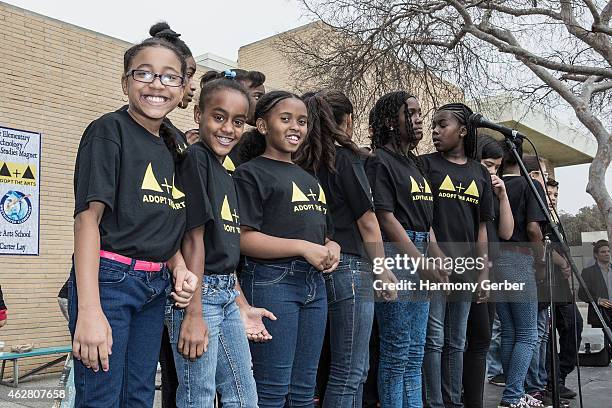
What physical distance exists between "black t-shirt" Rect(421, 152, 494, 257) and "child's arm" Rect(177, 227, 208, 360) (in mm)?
1949

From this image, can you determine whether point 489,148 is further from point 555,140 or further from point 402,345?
point 555,140

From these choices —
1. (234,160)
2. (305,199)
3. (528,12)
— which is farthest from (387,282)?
(528,12)

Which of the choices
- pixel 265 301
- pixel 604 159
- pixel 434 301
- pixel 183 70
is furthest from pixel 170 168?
pixel 604 159

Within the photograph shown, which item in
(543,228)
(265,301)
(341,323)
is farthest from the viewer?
(543,228)

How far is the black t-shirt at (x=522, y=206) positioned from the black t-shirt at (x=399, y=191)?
1309 mm

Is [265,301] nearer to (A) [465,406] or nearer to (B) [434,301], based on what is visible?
(B) [434,301]

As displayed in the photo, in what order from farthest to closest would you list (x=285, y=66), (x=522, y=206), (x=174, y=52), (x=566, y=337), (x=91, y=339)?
(x=285, y=66), (x=566, y=337), (x=522, y=206), (x=174, y=52), (x=91, y=339)

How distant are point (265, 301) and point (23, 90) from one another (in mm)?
6243

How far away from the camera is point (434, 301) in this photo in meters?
3.61

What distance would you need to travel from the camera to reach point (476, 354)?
154 inches

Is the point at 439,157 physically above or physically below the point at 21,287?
above

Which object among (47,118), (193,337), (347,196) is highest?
(47,118)

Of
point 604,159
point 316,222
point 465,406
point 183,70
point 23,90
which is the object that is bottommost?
point 465,406

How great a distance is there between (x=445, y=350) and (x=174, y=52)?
94.1 inches
